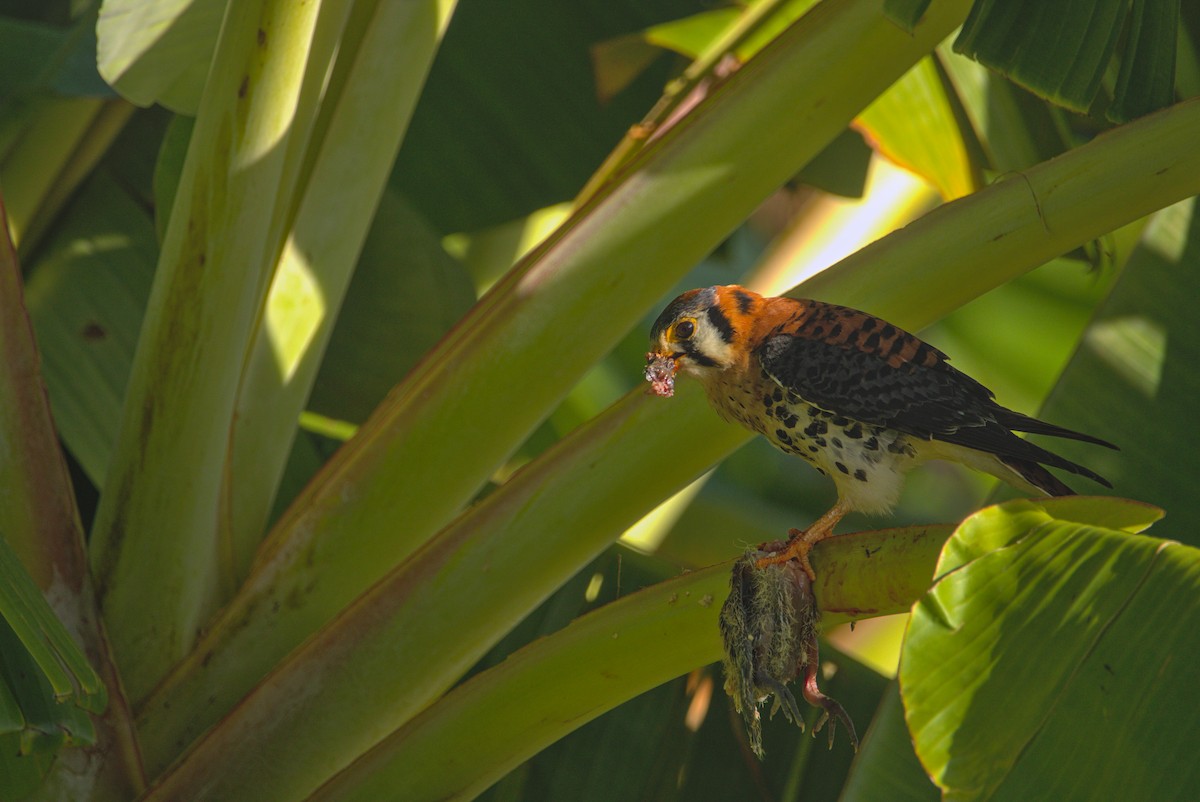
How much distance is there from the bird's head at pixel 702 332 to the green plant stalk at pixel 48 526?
786 mm

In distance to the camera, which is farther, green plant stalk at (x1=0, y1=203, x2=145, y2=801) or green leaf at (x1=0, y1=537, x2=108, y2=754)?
green plant stalk at (x1=0, y1=203, x2=145, y2=801)

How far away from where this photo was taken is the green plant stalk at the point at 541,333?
5.08 feet

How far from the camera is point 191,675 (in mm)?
1574

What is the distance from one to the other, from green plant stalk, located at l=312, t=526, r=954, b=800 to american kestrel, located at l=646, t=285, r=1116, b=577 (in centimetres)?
17

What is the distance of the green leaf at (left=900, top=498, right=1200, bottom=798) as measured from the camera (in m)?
0.91

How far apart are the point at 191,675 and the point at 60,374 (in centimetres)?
74

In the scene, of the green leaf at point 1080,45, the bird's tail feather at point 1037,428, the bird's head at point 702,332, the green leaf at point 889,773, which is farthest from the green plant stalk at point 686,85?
the green leaf at point 889,773

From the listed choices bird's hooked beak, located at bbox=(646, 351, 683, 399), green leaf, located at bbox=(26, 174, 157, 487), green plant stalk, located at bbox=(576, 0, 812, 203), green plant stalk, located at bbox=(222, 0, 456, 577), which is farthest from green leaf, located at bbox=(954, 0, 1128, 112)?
green leaf, located at bbox=(26, 174, 157, 487)

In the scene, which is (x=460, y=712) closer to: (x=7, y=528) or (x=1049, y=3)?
(x=7, y=528)

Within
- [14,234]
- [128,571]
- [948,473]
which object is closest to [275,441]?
[128,571]

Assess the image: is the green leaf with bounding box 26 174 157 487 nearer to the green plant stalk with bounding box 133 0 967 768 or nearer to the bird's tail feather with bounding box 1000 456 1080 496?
the green plant stalk with bounding box 133 0 967 768

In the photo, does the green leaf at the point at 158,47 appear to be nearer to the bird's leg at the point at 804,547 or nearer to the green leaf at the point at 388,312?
the green leaf at the point at 388,312

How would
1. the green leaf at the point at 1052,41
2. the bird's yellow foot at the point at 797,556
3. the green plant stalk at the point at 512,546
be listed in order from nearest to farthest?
the bird's yellow foot at the point at 797,556, the green leaf at the point at 1052,41, the green plant stalk at the point at 512,546

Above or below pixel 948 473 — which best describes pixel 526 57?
above
